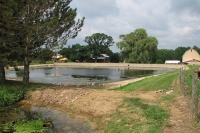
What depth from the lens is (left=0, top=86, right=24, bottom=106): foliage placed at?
1206 centimetres

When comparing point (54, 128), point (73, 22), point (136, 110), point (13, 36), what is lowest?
point (54, 128)

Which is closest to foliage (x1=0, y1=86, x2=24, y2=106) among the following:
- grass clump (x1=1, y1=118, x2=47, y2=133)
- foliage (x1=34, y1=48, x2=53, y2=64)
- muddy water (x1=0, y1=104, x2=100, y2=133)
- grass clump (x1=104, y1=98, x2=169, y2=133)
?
muddy water (x1=0, y1=104, x2=100, y2=133)

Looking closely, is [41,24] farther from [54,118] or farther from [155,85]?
[155,85]

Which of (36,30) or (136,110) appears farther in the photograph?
(36,30)

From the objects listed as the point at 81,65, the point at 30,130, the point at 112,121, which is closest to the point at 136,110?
the point at 112,121

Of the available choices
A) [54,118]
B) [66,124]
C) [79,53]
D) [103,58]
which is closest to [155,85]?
[54,118]

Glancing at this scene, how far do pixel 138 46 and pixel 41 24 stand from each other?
2035 inches

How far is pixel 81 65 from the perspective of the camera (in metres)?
73.1

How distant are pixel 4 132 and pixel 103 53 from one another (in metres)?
87.3

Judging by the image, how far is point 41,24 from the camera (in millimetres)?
13734

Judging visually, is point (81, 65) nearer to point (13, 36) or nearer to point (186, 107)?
point (13, 36)

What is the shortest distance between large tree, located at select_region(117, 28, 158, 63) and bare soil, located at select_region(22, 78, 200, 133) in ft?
170

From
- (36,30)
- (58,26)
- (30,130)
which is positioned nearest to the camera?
(30,130)

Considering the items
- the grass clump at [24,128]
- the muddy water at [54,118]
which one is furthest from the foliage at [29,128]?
the muddy water at [54,118]
